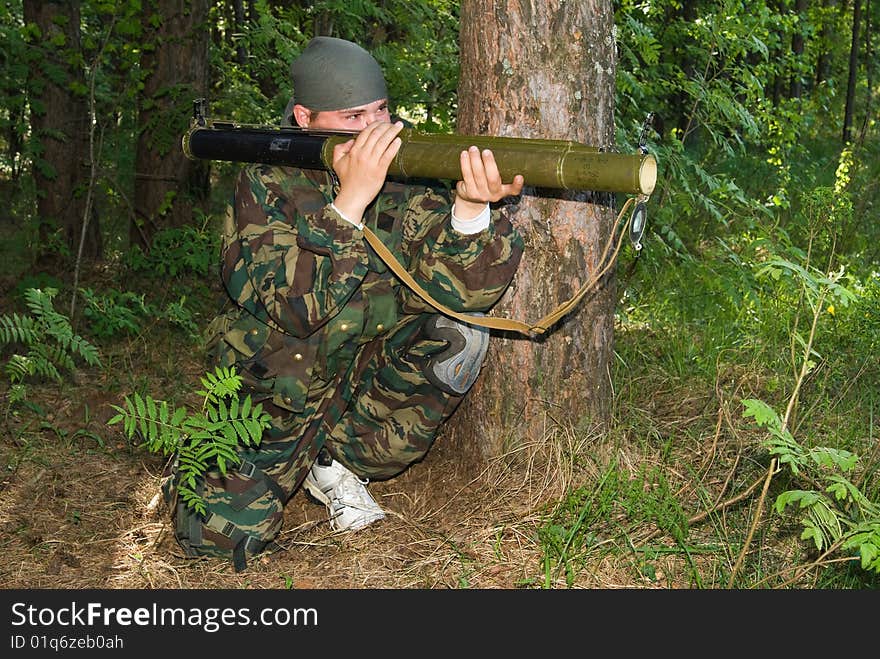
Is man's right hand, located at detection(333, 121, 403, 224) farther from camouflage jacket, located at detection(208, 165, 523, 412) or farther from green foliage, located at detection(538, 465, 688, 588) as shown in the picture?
green foliage, located at detection(538, 465, 688, 588)

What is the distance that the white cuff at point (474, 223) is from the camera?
2.95 meters

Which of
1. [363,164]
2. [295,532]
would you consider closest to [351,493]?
[295,532]

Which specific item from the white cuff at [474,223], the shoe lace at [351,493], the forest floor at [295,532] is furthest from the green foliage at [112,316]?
the white cuff at [474,223]

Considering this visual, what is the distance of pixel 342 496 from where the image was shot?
3555 millimetres

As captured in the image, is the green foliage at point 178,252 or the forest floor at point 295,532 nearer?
the forest floor at point 295,532

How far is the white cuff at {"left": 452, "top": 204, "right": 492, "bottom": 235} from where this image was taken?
2949mm

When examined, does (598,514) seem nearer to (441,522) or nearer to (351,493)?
(441,522)

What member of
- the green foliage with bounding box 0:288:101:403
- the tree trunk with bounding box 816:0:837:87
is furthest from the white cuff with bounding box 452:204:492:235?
the tree trunk with bounding box 816:0:837:87

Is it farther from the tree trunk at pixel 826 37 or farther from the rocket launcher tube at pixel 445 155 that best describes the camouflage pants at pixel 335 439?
the tree trunk at pixel 826 37

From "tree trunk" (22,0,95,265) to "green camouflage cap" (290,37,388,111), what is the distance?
3.10 metres

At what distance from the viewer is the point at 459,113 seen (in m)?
3.44

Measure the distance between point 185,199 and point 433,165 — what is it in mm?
4198

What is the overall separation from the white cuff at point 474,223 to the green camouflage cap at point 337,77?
22.1 inches

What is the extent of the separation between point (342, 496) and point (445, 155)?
1.52 m
